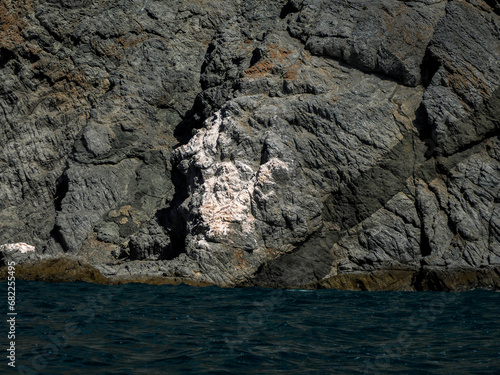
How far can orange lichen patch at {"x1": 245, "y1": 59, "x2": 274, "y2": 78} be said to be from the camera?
65.4ft

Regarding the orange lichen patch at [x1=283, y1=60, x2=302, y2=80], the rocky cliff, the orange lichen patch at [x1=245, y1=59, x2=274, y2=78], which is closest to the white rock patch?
the rocky cliff

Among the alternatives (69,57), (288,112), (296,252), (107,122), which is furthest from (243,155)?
(69,57)

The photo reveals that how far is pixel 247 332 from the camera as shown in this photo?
10391 mm

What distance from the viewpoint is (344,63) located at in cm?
2011

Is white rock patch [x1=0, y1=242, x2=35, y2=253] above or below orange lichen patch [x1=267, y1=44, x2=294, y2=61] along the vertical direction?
below

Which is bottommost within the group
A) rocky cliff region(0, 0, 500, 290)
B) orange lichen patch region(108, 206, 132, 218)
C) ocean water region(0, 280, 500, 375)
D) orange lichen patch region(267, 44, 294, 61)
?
ocean water region(0, 280, 500, 375)

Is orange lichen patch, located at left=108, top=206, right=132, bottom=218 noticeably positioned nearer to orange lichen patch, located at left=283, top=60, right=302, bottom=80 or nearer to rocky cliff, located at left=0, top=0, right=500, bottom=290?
rocky cliff, located at left=0, top=0, right=500, bottom=290

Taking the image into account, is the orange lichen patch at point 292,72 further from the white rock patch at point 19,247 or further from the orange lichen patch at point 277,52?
the white rock patch at point 19,247

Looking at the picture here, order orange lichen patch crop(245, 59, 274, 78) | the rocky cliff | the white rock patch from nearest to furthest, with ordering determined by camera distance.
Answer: the rocky cliff < the white rock patch < orange lichen patch crop(245, 59, 274, 78)

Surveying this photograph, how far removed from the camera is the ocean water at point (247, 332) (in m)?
8.44

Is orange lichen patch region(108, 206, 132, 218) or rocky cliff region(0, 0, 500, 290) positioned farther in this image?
orange lichen patch region(108, 206, 132, 218)

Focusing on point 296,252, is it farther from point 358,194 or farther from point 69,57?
point 69,57

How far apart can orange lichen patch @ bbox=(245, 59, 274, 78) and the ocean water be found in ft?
28.1

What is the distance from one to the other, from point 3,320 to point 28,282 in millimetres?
5442
